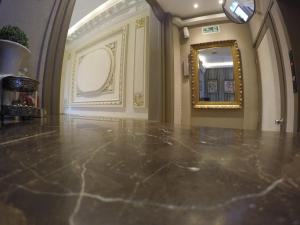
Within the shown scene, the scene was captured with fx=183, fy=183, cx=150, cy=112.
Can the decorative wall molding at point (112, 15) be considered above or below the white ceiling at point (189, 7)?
above

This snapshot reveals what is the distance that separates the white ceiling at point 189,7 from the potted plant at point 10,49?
1.68 meters

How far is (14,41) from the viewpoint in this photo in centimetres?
81

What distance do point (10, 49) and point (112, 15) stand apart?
2.37 meters

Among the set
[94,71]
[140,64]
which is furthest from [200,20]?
[94,71]

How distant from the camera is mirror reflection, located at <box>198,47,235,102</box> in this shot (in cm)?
218

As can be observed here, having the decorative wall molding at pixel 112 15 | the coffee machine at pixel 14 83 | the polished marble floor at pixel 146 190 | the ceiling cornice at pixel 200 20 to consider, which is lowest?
the polished marble floor at pixel 146 190

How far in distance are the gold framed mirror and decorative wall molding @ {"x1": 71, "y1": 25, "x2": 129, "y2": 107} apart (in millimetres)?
1028

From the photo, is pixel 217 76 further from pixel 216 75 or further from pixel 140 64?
pixel 140 64

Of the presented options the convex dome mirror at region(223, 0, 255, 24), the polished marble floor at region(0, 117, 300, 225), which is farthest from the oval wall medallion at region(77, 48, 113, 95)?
the polished marble floor at region(0, 117, 300, 225)

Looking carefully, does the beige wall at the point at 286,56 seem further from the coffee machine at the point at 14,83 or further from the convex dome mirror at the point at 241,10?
the coffee machine at the point at 14,83

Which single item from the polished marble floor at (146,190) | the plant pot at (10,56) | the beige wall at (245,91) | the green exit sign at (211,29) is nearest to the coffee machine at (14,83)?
the plant pot at (10,56)

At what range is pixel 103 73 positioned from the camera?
3.00 meters

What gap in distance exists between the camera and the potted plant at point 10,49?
0.79 metres

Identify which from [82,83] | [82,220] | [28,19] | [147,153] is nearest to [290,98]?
[147,153]
